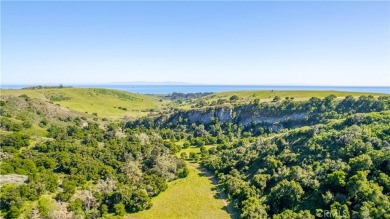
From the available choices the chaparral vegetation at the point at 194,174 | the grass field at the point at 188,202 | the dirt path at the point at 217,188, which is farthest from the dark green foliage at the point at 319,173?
the grass field at the point at 188,202

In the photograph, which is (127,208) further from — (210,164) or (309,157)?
(309,157)

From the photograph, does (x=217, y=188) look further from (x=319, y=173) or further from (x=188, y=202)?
(x=319, y=173)

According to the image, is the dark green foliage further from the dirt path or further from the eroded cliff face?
the eroded cliff face

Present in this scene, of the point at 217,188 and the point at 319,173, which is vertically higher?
the point at 319,173

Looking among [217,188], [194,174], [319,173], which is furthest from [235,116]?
[319,173]

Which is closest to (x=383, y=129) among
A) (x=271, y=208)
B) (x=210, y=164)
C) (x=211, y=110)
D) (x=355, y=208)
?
(x=355, y=208)

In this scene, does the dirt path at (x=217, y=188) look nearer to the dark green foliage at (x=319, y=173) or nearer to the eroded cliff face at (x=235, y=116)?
the dark green foliage at (x=319, y=173)
